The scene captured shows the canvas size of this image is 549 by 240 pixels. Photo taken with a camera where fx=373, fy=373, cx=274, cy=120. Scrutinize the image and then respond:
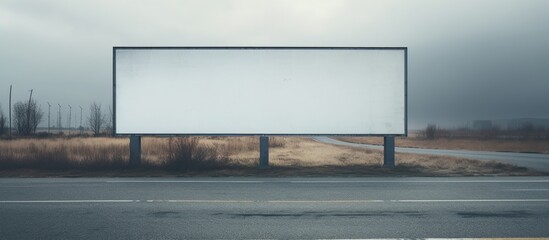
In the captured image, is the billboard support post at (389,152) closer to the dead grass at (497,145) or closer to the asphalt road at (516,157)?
the asphalt road at (516,157)

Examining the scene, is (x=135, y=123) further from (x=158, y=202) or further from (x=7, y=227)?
(x=7, y=227)

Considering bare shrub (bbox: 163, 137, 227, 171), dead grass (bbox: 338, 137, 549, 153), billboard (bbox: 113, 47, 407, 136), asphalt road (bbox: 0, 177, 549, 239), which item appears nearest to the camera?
asphalt road (bbox: 0, 177, 549, 239)

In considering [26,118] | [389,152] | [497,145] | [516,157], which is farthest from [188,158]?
[26,118]

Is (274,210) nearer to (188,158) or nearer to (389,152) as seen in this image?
(188,158)

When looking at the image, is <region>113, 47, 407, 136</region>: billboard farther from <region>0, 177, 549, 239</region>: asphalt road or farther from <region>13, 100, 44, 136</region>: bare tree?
<region>13, 100, 44, 136</region>: bare tree

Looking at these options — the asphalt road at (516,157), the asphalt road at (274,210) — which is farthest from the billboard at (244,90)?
the asphalt road at (516,157)

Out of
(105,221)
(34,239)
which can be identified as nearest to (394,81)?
(105,221)

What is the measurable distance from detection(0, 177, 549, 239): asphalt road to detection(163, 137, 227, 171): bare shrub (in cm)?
398

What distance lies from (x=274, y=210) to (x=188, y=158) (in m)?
8.71

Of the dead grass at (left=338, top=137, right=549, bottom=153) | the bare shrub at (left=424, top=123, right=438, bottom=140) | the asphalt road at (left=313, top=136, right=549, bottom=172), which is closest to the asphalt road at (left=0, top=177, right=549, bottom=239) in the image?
the asphalt road at (left=313, top=136, right=549, bottom=172)

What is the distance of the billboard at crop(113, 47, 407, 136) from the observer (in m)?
15.6

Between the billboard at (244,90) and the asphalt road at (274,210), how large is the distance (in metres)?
4.97

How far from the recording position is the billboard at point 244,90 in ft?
51.2

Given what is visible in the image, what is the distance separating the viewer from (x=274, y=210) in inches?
276
